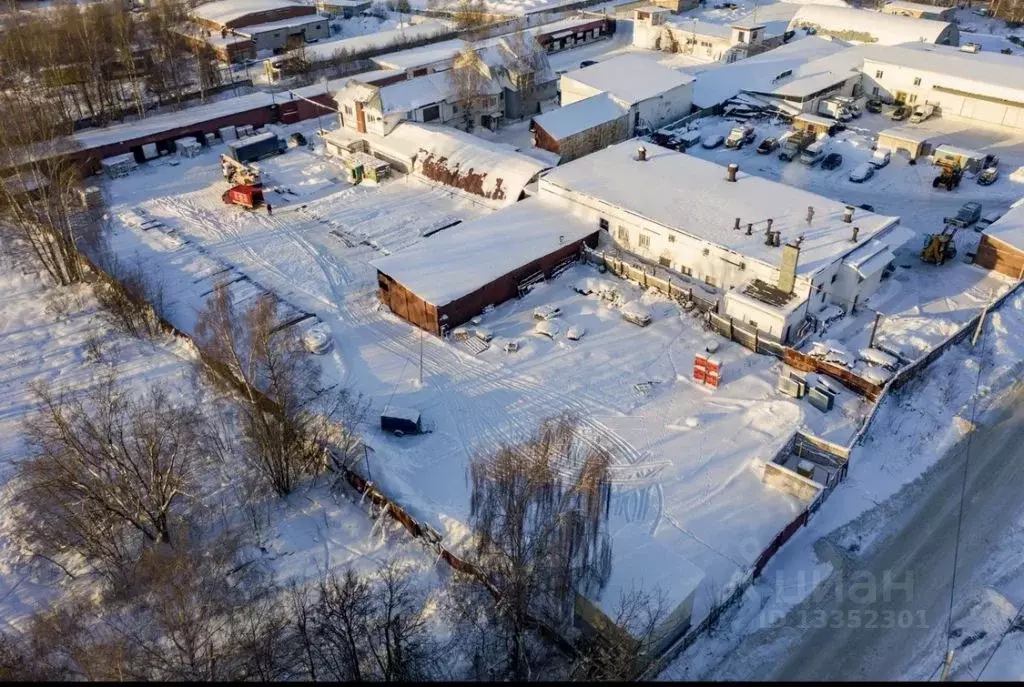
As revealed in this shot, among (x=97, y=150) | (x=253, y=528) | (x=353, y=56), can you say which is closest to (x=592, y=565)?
(x=253, y=528)

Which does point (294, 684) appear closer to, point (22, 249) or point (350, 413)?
point (350, 413)

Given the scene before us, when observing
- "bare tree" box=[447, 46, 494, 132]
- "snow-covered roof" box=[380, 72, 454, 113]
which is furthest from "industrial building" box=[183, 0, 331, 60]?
"bare tree" box=[447, 46, 494, 132]

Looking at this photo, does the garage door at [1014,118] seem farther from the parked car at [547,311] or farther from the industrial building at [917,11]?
the parked car at [547,311]

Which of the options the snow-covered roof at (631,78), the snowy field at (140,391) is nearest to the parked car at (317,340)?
the snowy field at (140,391)

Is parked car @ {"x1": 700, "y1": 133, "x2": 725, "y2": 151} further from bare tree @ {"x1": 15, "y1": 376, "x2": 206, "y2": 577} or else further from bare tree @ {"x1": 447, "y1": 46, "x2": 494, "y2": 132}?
bare tree @ {"x1": 15, "y1": 376, "x2": 206, "y2": 577}

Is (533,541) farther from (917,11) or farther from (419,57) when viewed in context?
(917,11)
